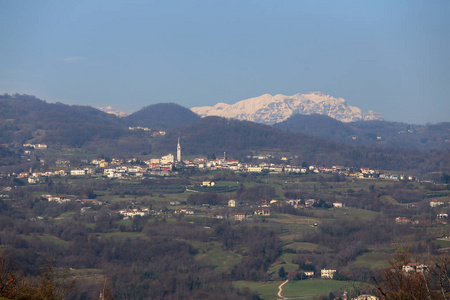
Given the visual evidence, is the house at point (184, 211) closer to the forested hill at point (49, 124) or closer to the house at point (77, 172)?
the house at point (77, 172)

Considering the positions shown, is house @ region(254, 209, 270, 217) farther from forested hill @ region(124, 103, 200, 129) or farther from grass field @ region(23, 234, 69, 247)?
forested hill @ region(124, 103, 200, 129)

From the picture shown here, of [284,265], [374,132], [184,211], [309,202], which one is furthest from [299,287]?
[374,132]

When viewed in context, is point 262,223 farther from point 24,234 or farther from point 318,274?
point 24,234

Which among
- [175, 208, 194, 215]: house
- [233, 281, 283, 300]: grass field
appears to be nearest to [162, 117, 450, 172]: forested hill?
[175, 208, 194, 215]: house

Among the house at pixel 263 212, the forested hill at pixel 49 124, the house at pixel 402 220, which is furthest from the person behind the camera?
the forested hill at pixel 49 124

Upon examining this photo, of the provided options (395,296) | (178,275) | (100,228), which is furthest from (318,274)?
(395,296)

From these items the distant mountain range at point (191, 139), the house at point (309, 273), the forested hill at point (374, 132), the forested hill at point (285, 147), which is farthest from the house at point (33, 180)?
the forested hill at point (374, 132)
